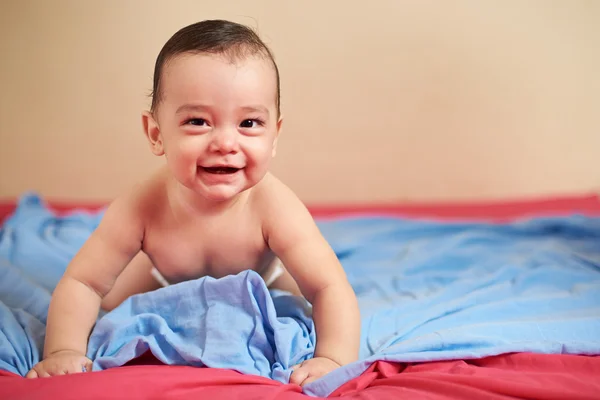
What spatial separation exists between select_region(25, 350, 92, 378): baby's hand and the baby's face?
1.01 feet

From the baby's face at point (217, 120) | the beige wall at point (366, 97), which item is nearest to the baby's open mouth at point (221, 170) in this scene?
the baby's face at point (217, 120)

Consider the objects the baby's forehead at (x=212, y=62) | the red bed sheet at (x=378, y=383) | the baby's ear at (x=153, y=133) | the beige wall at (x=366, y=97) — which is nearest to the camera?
the red bed sheet at (x=378, y=383)

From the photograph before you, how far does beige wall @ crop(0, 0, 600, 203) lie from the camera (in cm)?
199

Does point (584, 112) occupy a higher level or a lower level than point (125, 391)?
higher

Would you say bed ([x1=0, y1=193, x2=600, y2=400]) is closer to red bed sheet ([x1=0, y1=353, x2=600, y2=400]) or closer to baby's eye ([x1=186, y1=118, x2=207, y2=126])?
red bed sheet ([x1=0, y1=353, x2=600, y2=400])

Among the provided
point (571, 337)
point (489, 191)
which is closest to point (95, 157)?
point (489, 191)

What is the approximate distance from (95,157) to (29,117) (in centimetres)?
25

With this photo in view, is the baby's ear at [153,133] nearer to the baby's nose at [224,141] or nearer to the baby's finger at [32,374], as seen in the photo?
the baby's nose at [224,141]

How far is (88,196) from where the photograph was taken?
2.18 meters

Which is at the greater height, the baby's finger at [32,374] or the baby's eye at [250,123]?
the baby's eye at [250,123]

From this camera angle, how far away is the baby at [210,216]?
0.93 metres

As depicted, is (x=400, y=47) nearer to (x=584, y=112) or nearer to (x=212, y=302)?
(x=584, y=112)

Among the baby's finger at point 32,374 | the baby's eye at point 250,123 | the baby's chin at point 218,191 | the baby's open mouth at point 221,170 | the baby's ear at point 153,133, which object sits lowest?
the baby's finger at point 32,374

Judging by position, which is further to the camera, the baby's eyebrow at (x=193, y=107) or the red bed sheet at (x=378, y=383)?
the baby's eyebrow at (x=193, y=107)
